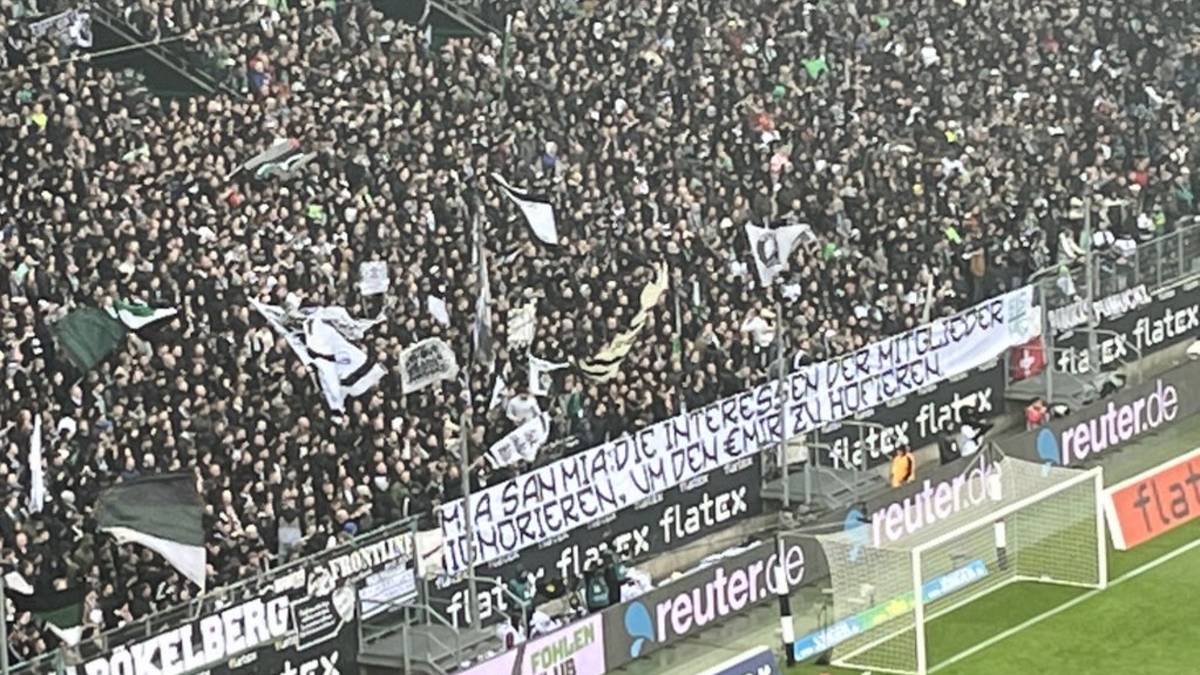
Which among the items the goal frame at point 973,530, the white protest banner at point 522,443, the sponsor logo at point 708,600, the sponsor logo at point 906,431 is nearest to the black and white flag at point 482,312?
the white protest banner at point 522,443

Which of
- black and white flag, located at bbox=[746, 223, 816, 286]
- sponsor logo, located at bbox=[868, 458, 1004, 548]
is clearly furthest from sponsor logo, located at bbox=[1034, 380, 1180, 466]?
black and white flag, located at bbox=[746, 223, 816, 286]

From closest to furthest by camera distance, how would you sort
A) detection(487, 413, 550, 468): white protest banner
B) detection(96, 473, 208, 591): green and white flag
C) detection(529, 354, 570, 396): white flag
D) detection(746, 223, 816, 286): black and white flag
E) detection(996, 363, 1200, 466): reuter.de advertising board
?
detection(96, 473, 208, 591): green and white flag, detection(487, 413, 550, 468): white protest banner, detection(529, 354, 570, 396): white flag, detection(996, 363, 1200, 466): reuter.de advertising board, detection(746, 223, 816, 286): black and white flag

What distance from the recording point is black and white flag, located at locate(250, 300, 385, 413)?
74.2ft

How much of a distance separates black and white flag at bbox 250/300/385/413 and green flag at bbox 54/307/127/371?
5.12ft

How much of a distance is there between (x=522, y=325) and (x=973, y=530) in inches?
185

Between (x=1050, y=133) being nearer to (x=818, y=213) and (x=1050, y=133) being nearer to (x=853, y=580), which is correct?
(x=818, y=213)

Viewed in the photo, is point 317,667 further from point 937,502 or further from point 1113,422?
point 1113,422

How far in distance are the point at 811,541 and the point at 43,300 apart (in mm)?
A: 6754

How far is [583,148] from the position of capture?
26.1m

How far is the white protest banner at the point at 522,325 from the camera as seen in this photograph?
24.3 metres

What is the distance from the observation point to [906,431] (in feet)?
85.7

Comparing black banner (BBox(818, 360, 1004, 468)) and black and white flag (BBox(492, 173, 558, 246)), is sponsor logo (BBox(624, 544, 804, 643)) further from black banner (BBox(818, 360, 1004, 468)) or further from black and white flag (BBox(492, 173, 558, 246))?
black and white flag (BBox(492, 173, 558, 246))

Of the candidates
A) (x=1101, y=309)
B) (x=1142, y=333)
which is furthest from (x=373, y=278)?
(x=1142, y=333)

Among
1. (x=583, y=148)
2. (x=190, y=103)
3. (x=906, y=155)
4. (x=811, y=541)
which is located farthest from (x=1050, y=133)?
(x=190, y=103)
